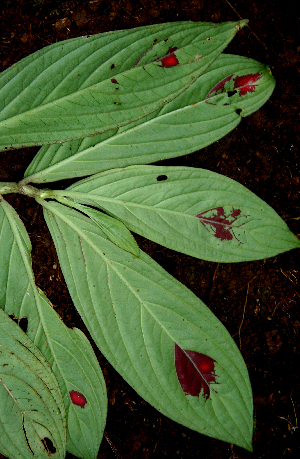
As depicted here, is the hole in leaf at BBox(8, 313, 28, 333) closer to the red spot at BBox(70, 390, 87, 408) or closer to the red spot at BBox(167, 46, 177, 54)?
the red spot at BBox(70, 390, 87, 408)

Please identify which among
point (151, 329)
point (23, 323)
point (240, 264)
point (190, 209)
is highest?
point (190, 209)

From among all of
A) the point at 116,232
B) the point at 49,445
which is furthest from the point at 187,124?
the point at 49,445

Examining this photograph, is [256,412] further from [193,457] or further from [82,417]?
[82,417]

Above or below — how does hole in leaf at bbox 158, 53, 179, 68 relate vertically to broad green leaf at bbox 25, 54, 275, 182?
above

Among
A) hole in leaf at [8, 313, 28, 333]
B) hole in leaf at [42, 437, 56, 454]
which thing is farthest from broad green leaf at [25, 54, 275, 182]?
hole in leaf at [42, 437, 56, 454]

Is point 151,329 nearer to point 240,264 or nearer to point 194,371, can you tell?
point 194,371

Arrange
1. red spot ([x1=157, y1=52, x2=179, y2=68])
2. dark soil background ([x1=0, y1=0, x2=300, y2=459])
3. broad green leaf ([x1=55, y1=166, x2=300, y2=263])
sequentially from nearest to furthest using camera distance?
red spot ([x1=157, y1=52, x2=179, y2=68]), broad green leaf ([x1=55, y1=166, x2=300, y2=263]), dark soil background ([x1=0, y1=0, x2=300, y2=459])
